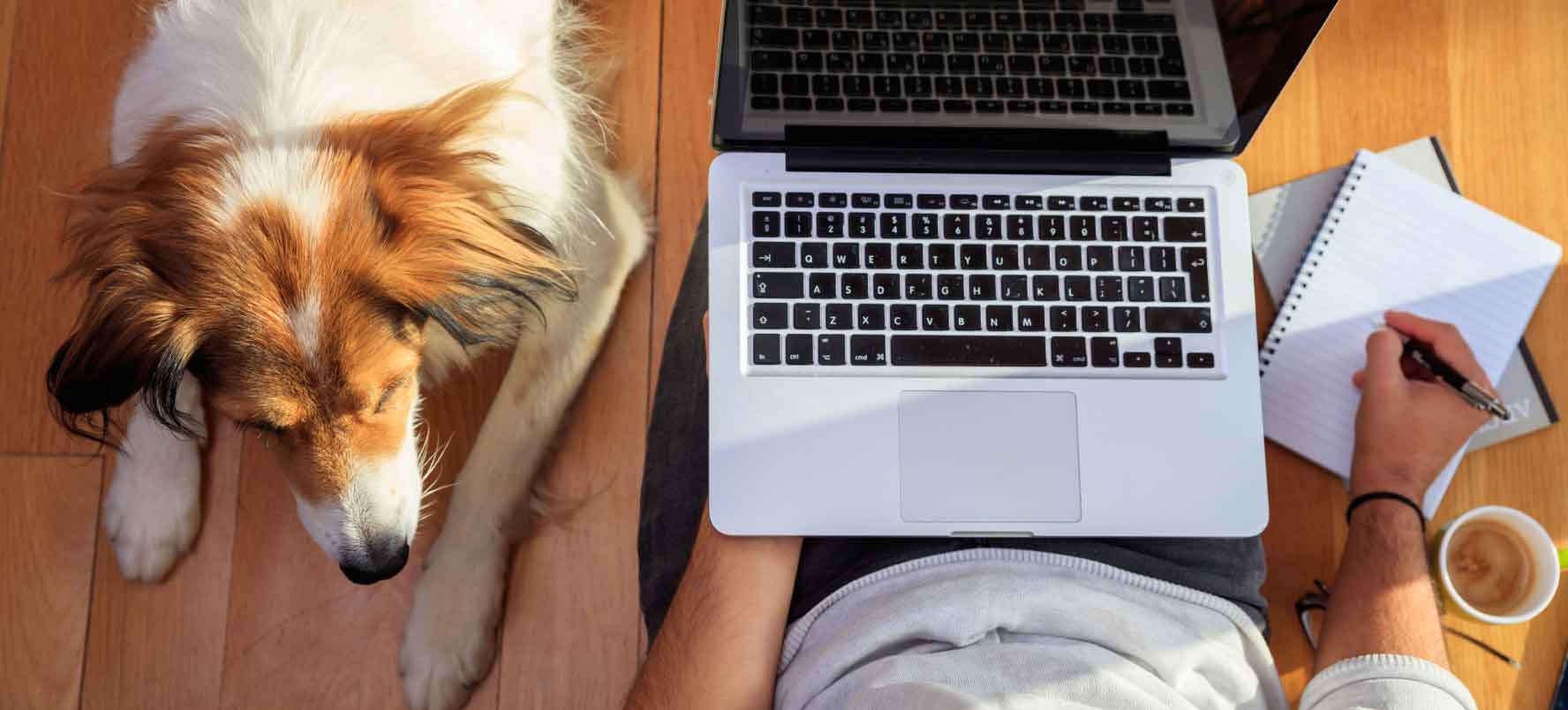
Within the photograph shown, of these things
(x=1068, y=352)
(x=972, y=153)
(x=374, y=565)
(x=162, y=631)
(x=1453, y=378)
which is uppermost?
(x=972, y=153)

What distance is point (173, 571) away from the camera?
4.69 feet

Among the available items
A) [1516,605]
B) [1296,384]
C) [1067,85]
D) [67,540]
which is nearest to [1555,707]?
[1516,605]

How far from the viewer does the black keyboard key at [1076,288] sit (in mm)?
1038

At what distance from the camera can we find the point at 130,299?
100 centimetres

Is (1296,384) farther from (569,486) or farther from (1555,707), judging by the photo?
(569,486)

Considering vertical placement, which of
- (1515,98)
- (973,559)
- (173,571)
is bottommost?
(173,571)

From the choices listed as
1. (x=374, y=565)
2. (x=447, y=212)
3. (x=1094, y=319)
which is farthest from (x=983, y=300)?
(x=374, y=565)

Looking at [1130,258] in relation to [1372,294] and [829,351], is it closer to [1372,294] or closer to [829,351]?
[829,351]

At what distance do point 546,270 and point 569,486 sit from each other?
416 millimetres

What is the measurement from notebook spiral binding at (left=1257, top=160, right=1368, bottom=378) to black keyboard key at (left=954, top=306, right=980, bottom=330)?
49 cm

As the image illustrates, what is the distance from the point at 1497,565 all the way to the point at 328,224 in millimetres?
1373

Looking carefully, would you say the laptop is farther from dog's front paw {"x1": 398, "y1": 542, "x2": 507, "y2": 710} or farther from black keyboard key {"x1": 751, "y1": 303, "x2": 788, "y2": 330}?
dog's front paw {"x1": 398, "y1": 542, "x2": 507, "y2": 710}

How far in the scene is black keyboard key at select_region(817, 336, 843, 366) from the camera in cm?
102

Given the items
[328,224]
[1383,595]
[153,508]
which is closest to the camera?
[328,224]
